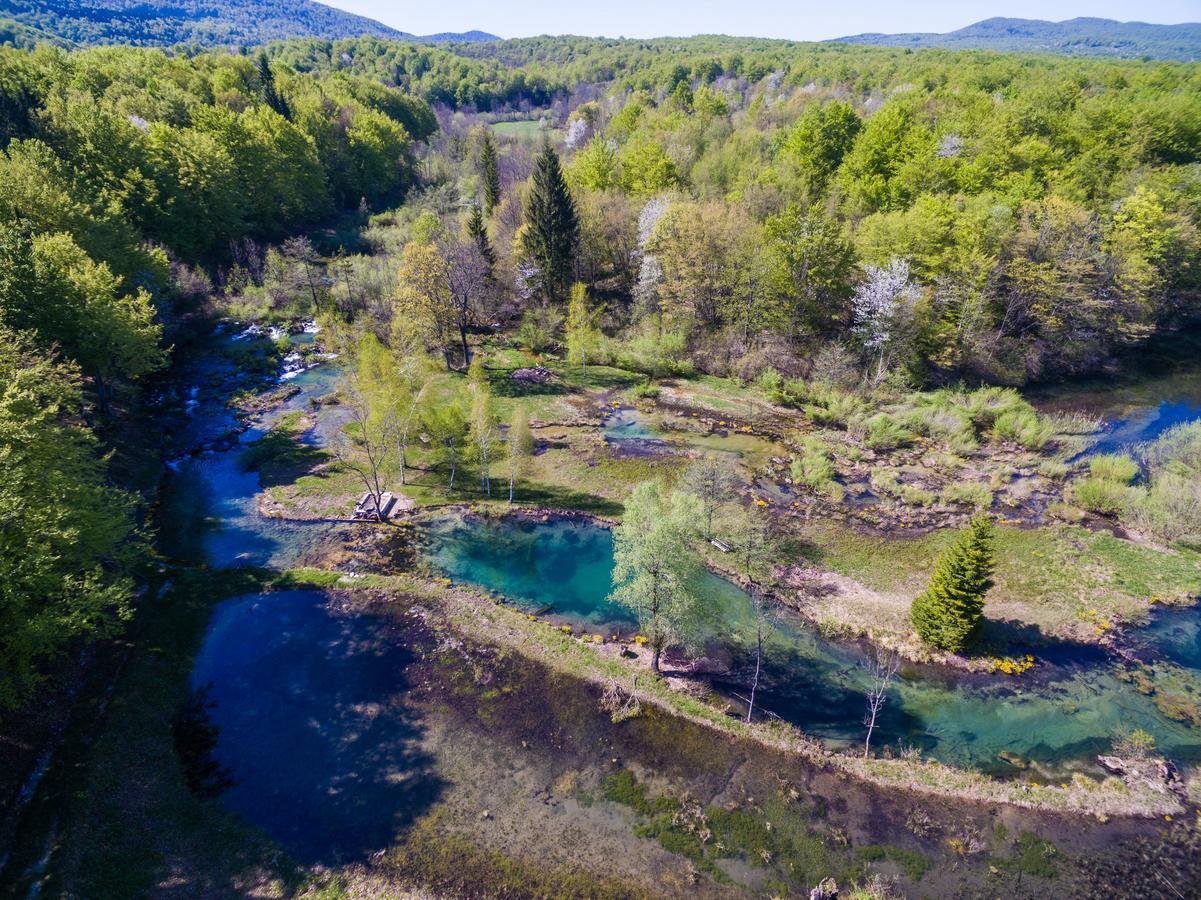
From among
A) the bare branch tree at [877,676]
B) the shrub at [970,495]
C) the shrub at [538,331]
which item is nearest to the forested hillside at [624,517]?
the bare branch tree at [877,676]

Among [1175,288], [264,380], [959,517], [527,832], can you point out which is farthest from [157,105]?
[1175,288]

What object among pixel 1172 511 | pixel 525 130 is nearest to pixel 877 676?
pixel 1172 511

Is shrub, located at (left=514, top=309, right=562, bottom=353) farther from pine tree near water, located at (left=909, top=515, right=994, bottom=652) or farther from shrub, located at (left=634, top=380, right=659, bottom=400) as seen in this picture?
pine tree near water, located at (left=909, top=515, right=994, bottom=652)

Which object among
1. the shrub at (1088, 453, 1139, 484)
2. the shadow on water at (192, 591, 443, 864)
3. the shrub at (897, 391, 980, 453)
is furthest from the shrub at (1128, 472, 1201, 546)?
the shadow on water at (192, 591, 443, 864)

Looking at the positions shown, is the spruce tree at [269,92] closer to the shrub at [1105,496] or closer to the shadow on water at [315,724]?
the shadow on water at [315,724]

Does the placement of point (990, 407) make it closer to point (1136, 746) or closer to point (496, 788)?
point (1136, 746)

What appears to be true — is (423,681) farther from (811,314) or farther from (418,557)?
(811,314)
